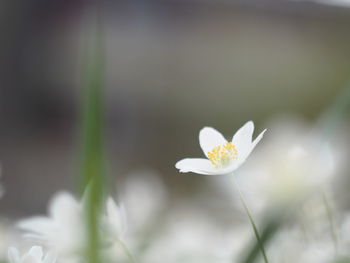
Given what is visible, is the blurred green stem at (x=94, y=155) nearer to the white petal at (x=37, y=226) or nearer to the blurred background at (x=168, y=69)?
the white petal at (x=37, y=226)

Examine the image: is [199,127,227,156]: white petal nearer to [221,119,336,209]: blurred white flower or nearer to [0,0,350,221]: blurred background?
[221,119,336,209]: blurred white flower

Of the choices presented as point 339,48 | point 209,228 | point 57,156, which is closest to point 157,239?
point 209,228

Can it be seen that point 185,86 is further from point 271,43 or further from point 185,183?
point 185,183

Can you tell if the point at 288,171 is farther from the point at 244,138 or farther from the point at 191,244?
the point at 191,244

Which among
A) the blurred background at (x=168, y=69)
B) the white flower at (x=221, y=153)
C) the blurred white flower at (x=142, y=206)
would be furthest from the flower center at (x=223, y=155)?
the blurred background at (x=168, y=69)

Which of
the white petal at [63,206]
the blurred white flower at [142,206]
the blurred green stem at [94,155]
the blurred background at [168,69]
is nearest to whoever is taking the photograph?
the blurred green stem at [94,155]

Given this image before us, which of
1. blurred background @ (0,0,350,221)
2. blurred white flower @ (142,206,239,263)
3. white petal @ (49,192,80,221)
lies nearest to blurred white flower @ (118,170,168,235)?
blurred white flower @ (142,206,239,263)

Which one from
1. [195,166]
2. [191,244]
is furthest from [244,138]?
[191,244]
